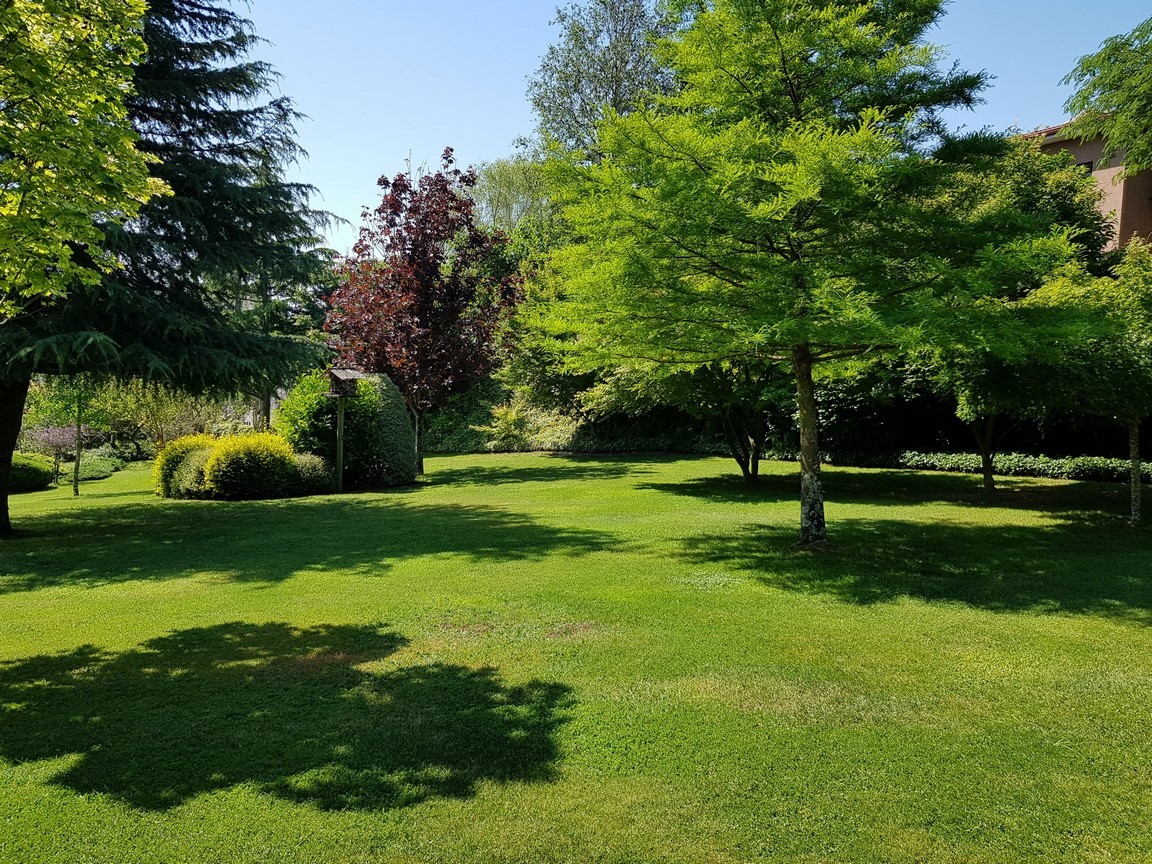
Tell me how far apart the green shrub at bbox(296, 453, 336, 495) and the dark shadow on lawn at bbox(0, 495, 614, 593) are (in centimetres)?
206

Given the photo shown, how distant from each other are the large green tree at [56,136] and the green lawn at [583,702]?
3.29 metres

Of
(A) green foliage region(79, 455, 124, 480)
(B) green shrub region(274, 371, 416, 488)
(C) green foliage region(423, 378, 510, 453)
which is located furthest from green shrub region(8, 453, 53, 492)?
(C) green foliage region(423, 378, 510, 453)

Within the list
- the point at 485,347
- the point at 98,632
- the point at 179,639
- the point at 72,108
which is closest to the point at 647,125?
the point at 72,108

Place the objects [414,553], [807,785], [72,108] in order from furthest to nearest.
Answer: [414,553], [72,108], [807,785]

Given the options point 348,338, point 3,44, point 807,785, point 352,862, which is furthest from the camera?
point 348,338

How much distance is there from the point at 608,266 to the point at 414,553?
4479 mm

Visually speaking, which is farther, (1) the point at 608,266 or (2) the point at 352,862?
(1) the point at 608,266

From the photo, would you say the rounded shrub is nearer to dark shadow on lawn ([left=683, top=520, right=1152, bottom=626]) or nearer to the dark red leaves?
the dark red leaves

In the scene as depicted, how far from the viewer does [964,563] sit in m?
8.23

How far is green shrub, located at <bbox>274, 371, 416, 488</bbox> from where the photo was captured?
53.6ft

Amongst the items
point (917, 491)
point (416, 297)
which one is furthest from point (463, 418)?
point (917, 491)

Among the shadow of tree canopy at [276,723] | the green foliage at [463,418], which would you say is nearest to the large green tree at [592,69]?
the green foliage at [463,418]

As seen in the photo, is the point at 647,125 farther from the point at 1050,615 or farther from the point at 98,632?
the point at 98,632

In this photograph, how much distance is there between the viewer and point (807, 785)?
136 inches
